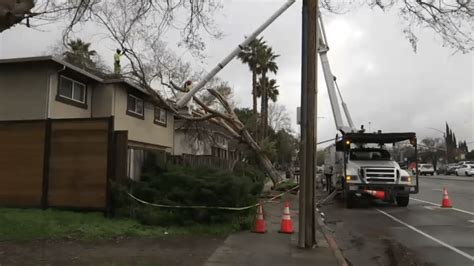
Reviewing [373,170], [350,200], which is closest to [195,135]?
[350,200]

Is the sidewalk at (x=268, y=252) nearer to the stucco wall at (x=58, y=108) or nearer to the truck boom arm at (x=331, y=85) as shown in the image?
the stucco wall at (x=58, y=108)

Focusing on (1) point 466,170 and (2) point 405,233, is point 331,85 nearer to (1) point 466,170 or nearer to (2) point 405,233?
(2) point 405,233

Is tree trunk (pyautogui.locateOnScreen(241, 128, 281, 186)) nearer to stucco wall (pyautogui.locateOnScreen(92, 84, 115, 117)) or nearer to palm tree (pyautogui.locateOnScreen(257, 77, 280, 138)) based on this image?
stucco wall (pyautogui.locateOnScreen(92, 84, 115, 117))

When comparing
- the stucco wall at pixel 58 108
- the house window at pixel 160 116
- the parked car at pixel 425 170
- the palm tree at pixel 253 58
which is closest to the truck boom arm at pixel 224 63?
the house window at pixel 160 116

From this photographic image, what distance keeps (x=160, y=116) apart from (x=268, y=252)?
18.0 metres

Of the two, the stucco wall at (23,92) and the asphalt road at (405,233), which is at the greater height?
the stucco wall at (23,92)

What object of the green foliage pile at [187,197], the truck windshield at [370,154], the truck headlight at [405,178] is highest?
the truck windshield at [370,154]

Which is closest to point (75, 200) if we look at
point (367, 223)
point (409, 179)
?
point (367, 223)

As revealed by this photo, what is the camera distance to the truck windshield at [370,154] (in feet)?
66.6

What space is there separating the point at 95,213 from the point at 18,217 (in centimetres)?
181

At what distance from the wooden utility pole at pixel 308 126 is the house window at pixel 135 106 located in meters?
13.4

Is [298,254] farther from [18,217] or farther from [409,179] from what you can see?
[409,179]

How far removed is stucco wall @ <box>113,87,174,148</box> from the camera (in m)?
20.4

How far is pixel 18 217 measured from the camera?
36.2ft
